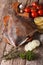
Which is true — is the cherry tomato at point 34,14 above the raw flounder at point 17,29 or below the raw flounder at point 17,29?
above

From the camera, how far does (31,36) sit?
171 cm

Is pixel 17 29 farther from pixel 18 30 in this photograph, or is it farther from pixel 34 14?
pixel 34 14

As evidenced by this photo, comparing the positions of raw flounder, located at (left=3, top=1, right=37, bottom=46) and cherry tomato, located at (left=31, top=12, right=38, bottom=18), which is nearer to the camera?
raw flounder, located at (left=3, top=1, right=37, bottom=46)

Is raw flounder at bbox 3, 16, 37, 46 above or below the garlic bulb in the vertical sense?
above

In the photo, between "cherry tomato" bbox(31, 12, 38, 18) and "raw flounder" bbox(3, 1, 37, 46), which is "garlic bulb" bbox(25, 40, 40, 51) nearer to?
"raw flounder" bbox(3, 1, 37, 46)

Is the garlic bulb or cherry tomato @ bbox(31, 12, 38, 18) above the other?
cherry tomato @ bbox(31, 12, 38, 18)

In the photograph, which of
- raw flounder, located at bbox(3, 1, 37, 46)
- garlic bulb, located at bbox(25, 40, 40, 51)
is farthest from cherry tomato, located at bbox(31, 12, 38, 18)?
garlic bulb, located at bbox(25, 40, 40, 51)

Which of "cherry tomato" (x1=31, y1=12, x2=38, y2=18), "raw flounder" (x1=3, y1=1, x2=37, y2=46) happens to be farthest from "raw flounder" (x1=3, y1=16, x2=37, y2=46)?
"cherry tomato" (x1=31, y1=12, x2=38, y2=18)

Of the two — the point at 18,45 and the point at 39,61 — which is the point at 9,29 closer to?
the point at 18,45

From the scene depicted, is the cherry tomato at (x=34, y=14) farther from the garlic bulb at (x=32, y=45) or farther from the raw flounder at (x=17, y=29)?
the garlic bulb at (x=32, y=45)

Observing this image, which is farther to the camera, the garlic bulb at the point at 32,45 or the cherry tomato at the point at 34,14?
the cherry tomato at the point at 34,14

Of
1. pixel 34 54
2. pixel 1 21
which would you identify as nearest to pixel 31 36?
pixel 34 54

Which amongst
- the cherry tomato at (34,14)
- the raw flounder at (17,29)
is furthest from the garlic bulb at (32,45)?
the cherry tomato at (34,14)

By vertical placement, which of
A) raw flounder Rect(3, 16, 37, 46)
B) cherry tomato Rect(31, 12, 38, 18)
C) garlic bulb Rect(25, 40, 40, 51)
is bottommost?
garlic bulb Rect(25, 40, 40, 51)
